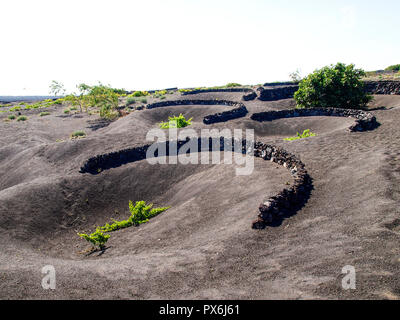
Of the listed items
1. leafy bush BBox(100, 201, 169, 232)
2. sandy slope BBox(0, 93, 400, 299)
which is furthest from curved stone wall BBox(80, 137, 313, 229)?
leafy bush BBox(100, 201, 169, 232)

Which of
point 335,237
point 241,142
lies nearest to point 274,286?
point 335,237

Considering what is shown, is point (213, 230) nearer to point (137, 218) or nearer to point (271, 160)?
point (137, 218)

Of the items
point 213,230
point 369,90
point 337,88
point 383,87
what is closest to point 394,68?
point 369,90

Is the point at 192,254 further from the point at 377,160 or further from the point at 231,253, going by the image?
the point at 377,160

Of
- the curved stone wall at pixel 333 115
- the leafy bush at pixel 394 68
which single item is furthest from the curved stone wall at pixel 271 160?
the leafy bush at pixel 394 68

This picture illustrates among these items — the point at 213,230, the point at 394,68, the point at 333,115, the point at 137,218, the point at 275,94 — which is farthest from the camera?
the point at 394,68

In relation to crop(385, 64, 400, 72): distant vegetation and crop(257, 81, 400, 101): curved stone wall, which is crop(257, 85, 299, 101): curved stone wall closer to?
crop(257, 81, 400, 101): curved stone wall
